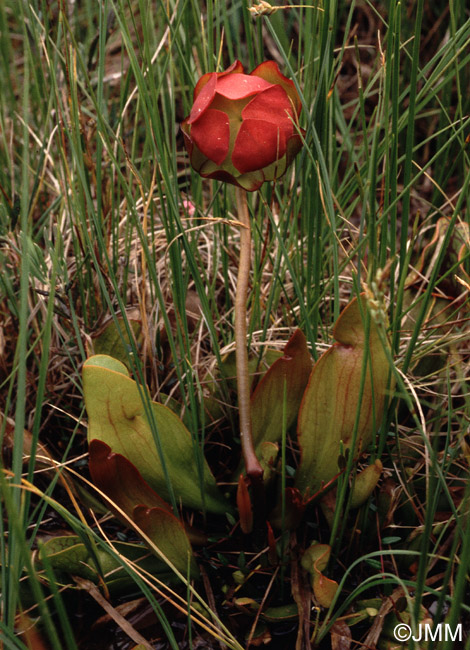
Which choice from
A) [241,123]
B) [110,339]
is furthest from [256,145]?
[110,339]

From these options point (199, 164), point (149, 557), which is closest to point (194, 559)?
point (149, 557)

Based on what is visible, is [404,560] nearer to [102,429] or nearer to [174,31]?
[102,429]

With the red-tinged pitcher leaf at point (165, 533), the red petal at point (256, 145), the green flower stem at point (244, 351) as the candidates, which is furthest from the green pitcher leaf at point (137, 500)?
the red petal at point (256, 145)

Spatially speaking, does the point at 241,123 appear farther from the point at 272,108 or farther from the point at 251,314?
the point at 251,314

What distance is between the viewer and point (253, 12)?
2.09 feet

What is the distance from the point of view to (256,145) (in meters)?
0.65

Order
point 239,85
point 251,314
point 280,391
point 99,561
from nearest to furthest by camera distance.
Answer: point 239,85 < point 99,561 < point 280,391 < point 251,314

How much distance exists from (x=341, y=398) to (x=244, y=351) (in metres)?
0.16

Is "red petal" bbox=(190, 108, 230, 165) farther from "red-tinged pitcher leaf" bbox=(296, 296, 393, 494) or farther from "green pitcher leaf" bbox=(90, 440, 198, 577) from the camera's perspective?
"green pitcher leaf" bbox=(90, 440, 198, 577)

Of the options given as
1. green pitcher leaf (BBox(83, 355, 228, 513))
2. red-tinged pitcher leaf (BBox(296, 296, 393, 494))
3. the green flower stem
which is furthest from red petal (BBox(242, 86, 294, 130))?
green pitcher leaf (BBox(83, 355, 228, 513))

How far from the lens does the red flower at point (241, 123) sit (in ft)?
2.12

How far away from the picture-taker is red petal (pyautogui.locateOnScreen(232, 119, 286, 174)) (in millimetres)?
646

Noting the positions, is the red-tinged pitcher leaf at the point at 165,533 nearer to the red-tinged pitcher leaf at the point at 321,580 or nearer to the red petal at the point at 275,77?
the red-tinged pitcher leaf at the point at 321,580

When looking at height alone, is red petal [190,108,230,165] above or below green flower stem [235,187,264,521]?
above
